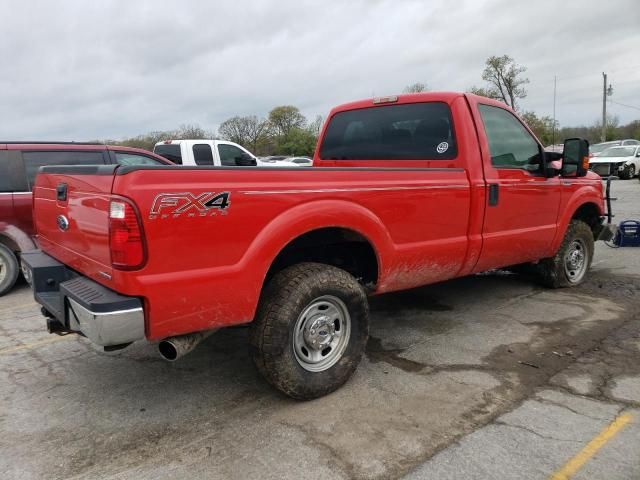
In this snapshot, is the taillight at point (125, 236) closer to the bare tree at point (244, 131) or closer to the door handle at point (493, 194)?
the door handle at point (493, 194)

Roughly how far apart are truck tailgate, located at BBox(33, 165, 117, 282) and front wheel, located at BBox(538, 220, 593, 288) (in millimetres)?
4747

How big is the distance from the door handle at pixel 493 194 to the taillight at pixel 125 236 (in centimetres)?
297

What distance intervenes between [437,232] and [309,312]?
1.31 m

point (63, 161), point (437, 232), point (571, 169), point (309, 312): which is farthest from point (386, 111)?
point (63, 161)

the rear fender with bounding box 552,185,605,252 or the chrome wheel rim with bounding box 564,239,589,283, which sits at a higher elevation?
the rear fender with bounding box 552,185,605,252

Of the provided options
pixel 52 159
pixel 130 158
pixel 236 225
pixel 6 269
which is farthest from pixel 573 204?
pixel 6 269

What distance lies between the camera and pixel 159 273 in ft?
8.55

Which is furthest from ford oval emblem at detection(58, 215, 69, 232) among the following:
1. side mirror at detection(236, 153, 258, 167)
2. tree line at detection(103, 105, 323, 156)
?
tree line at detection(103, 105, 323, 156)

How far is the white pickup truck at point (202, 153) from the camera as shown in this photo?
12031mm

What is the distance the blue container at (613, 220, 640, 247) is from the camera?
25.1 feet

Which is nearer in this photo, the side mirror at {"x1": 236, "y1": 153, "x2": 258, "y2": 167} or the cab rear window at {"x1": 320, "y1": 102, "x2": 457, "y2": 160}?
the cab rear window at {"x1": 320, "y1": 102, "x2": 457, "y2": 160}

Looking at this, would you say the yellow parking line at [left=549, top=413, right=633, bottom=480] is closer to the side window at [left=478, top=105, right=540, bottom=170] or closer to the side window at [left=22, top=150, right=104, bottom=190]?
the side window at [left=478, top=105, right=540, bottom=170]

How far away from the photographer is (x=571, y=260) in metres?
5.96

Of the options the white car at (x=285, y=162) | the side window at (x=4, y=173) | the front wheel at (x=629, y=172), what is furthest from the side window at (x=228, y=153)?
the front wheel at (x=629, y=172)
